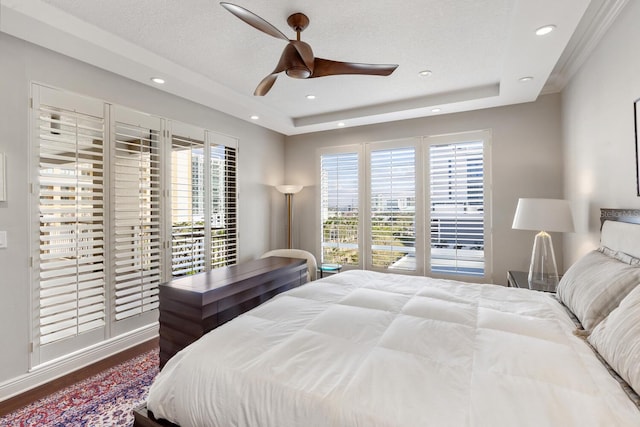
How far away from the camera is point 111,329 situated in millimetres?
2785

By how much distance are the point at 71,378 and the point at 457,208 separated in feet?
13.8

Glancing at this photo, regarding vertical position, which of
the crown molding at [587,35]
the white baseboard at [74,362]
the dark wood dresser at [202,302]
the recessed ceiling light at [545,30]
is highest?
the crown molding at [587,35]

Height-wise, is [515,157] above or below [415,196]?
above

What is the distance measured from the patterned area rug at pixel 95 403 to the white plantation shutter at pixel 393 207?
303 centimetres

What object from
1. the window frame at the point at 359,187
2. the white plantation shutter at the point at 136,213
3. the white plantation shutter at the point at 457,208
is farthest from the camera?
the window frame at the point at 359,187

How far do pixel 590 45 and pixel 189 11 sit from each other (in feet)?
9.91

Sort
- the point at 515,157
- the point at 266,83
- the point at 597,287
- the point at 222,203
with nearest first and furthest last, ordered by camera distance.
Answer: the point at 597,287
the point at 266,83
the point at 515,157
the point at 222,203

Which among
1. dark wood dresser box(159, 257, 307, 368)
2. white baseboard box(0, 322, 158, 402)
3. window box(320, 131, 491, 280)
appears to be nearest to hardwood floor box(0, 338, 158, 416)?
white baseboard box(0, 322, 158, 402)

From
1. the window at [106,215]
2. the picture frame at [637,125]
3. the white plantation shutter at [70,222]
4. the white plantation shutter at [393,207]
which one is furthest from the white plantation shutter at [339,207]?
A: the picture frame at [637,125]

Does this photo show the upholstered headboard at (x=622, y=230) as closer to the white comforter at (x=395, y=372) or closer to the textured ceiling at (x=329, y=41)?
the white comforter at (x=395, y=372)

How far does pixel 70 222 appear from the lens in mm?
2504

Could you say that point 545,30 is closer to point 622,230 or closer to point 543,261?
point 622,230

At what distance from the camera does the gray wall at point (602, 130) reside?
1.90 meters

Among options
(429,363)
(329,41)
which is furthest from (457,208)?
(429,363)
